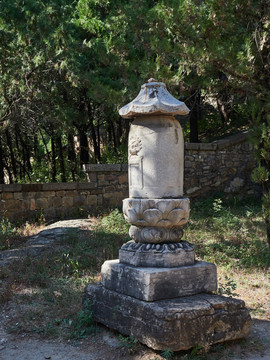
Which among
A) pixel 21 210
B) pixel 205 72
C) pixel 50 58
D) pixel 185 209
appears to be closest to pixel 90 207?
pixel 21 210

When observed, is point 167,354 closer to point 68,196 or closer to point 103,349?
point 103,349

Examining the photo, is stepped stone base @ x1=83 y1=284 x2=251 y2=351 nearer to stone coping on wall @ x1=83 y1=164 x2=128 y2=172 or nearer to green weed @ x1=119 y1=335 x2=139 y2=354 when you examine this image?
green weed @ x1=119 y1=335 x2=139 y2=354

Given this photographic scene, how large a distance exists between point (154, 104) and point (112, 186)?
21.9ft

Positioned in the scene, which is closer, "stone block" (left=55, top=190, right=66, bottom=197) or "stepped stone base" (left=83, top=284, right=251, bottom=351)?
"stepped stone base" (left=83, top=284, right=251, bottom=351)

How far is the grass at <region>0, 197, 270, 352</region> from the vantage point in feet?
16.5

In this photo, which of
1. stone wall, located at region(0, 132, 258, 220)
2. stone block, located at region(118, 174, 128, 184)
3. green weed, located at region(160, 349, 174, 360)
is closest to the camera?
green weed, located at region(160, 349, 174, 360)

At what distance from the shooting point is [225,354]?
4184 millimetres

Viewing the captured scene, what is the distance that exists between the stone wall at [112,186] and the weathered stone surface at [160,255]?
6.10 metres

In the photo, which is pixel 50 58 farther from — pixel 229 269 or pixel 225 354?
pixel 225 354

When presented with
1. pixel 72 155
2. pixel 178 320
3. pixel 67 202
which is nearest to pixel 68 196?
pixel 67 202

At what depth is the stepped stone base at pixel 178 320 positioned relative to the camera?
3949 millimetres

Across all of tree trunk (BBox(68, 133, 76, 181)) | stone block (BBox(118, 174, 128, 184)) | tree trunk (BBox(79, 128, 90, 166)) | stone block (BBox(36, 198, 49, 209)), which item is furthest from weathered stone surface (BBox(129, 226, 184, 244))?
tree trunk (BBox(79, 128, 90, 166))

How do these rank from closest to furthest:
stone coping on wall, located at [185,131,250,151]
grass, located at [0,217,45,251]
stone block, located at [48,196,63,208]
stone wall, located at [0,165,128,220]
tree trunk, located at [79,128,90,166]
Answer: grass, located at [0,217,45,251] → stone wall, located at [0,165,128,220] → stone block, located at [48,196,63,208] → stone coping on wall, located at [185,131,250,151] → tree trunk, located at [79,128,90,166]

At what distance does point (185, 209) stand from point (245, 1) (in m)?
4.68
